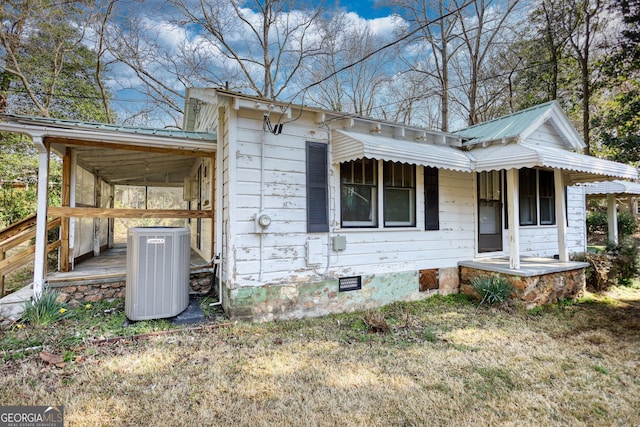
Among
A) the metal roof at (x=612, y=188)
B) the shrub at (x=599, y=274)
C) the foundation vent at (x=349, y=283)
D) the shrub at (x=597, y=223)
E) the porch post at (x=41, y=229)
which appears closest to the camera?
the porch post at (x=41, y=229)

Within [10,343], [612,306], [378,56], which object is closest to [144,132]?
[10,343]

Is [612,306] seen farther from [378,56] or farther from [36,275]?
[378,56]

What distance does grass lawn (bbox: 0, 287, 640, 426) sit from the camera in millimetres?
2406

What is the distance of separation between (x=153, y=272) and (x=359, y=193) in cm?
334

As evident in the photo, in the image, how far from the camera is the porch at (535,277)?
208 inches

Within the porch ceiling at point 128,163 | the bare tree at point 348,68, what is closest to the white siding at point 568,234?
the bare tree at point 348,68

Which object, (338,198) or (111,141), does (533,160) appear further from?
(111,141)

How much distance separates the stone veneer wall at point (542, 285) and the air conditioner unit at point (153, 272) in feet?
17.1

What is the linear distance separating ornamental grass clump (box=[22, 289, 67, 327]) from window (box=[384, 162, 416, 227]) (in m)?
4.96

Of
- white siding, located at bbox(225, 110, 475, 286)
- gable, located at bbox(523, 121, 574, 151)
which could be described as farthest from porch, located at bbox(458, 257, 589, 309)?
gable, located at bbox(523, 121, 574, 151)

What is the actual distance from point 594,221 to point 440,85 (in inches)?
443

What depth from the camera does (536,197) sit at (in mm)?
7324

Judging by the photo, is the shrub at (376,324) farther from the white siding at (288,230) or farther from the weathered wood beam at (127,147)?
the weathered wood beam at (127,147)

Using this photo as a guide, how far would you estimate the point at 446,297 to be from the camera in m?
5.81
